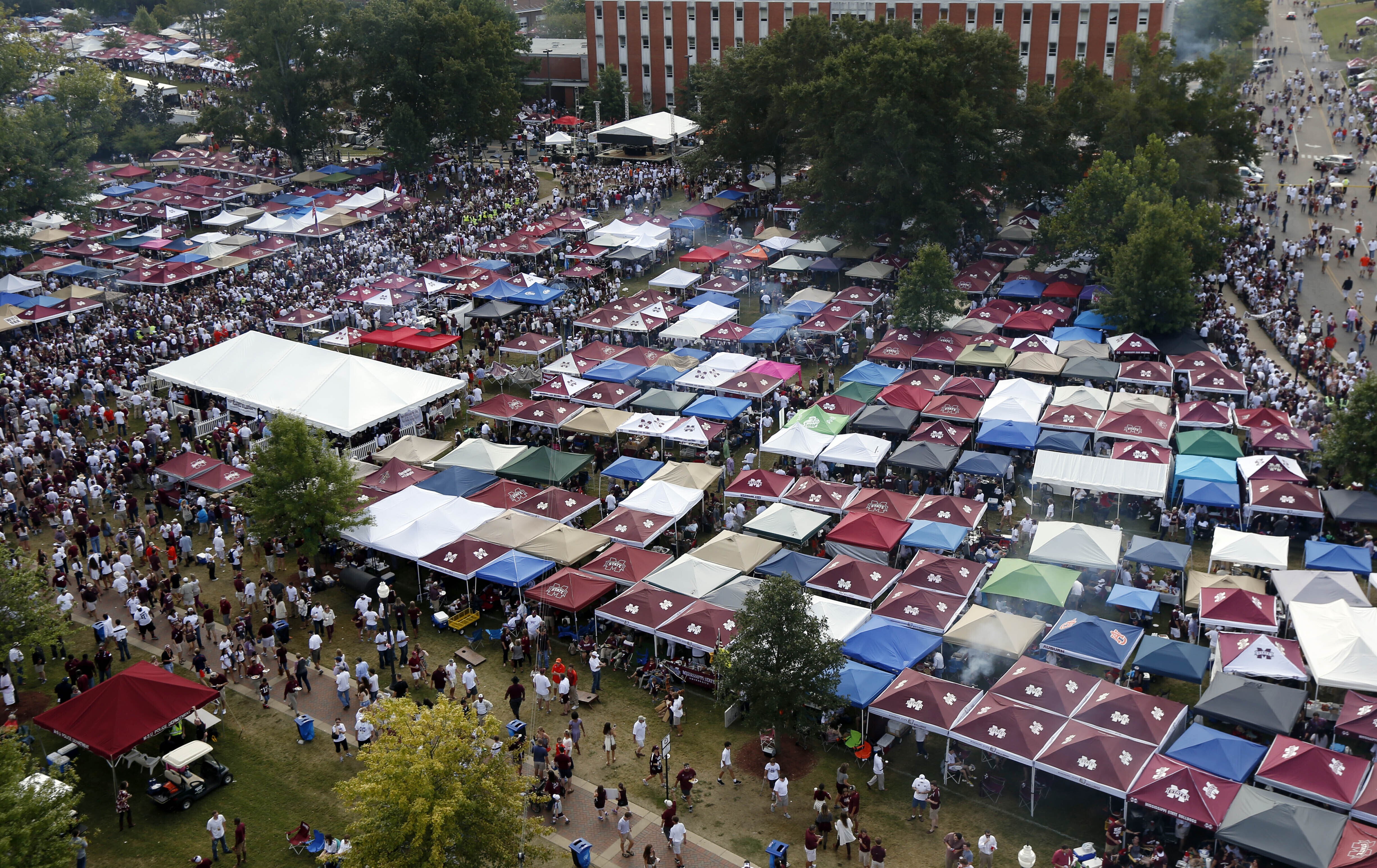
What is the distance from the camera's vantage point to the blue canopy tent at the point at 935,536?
25.5m

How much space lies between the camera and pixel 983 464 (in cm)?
2881

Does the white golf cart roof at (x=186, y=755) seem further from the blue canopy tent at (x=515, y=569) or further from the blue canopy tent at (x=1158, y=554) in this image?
the blue canopy tent at (x=1158, y=554)

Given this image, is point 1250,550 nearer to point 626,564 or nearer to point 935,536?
point 935,536

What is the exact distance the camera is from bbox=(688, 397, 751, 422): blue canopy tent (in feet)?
106

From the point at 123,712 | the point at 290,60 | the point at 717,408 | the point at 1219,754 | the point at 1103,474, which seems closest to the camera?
the point at 1219,754

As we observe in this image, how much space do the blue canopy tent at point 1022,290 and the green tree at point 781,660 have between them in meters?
25.1

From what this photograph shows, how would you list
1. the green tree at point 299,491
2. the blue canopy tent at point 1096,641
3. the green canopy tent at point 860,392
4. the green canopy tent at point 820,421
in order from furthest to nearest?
the green canopy tent at point 860,392 → the green canopy tent at point 820,421 → the green tree at point 299,491 → the blue canopy tent at point 1096,641

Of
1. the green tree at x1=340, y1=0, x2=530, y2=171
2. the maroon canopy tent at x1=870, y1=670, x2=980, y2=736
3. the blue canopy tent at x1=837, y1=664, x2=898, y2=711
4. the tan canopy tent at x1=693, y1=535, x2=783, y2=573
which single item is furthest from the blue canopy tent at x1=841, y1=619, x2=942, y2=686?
the green tree at x1=340, y1=0, x2=530, y2=171

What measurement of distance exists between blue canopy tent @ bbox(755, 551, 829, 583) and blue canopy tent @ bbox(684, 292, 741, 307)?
57.1 ft

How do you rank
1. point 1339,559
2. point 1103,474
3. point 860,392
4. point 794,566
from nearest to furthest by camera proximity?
1. point 1339,559
2. point 794,566
3. point 1103,474
4. point 860,392

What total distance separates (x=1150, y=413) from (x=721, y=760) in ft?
56.1

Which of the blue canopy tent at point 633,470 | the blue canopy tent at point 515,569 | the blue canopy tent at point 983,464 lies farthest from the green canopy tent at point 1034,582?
the blue canopy tent at point 515,569

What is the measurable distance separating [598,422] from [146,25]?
101m

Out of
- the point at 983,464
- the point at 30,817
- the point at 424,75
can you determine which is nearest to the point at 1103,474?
the point at 983,464
